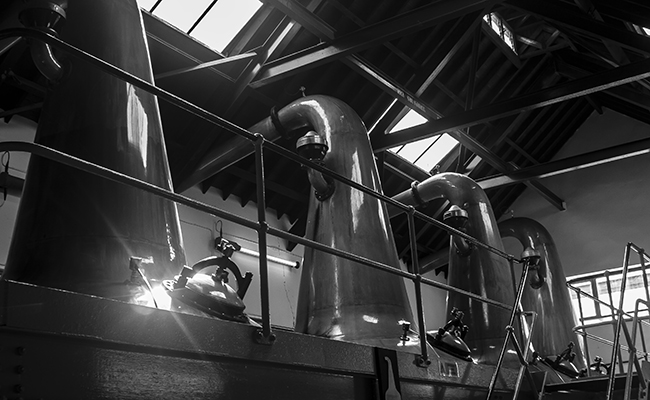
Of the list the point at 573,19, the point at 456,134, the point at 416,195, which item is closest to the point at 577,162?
the point at 456,134

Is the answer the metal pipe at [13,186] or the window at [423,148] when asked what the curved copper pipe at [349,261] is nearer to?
the metal pipe at [13,186]

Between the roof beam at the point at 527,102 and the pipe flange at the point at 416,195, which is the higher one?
the roof beam at the point at 527,102

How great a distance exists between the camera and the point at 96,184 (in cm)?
307

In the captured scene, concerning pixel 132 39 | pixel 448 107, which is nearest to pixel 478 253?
pixel 132 39

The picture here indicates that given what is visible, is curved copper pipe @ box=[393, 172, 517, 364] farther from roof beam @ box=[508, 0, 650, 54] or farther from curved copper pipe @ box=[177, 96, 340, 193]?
roof beam @ box=[508, 0, 650, 54]

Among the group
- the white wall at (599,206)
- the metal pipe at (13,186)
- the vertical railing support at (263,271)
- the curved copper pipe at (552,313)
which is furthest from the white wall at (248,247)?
the vertical railing support at (263,271)

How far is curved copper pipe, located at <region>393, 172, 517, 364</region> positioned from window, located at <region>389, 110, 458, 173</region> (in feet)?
15.9

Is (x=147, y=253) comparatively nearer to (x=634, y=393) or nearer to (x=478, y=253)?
(x=634, y=393)

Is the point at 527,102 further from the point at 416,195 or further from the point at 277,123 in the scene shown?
the point at 277,123

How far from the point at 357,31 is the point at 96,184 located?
6103 mm

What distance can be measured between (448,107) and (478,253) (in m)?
6.39

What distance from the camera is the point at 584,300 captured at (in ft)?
49.4

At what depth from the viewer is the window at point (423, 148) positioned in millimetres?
12672

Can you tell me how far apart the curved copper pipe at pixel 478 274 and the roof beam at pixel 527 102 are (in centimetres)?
277
